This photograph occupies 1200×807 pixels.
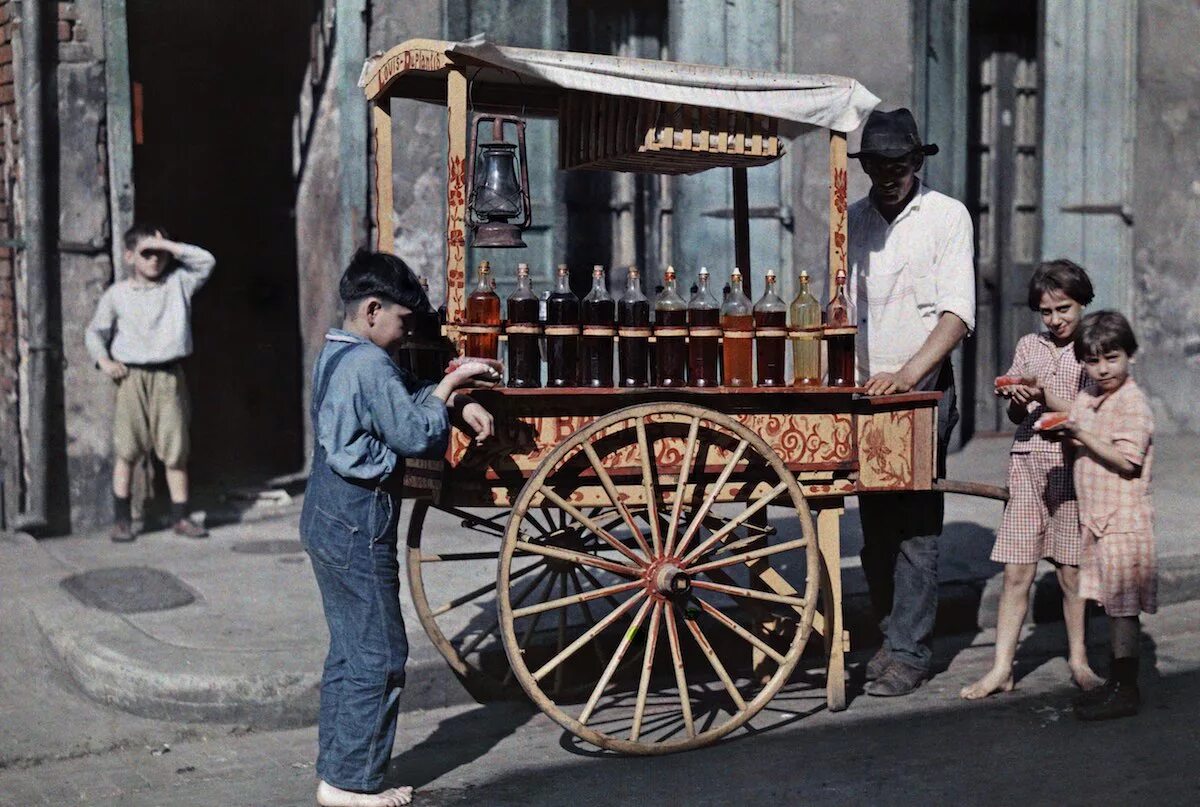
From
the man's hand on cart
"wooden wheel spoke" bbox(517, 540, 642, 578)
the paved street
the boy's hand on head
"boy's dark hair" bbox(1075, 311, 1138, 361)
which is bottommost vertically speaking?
the paved street

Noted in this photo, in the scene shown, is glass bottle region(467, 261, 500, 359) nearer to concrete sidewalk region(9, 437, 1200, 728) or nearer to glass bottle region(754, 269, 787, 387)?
glass bottle region(754, 269, 787, 387)

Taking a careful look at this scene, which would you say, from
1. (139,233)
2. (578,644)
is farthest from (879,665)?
(139,233)

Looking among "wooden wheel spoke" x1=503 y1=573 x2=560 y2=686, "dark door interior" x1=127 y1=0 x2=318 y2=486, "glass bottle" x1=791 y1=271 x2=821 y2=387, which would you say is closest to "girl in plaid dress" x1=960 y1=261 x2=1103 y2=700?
"glass bottle" x1=791 y1=271 x2=821 y2=387

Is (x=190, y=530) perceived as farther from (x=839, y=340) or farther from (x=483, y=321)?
(x=839, y=340)

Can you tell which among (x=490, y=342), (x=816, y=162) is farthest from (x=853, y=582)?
(x=816, y=162)

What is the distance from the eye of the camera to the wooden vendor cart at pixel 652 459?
14.4ft

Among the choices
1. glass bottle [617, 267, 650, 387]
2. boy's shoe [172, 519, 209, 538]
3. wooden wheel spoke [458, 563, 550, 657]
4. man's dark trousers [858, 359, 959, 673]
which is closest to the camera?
glass bottle [617, 267, 650, 387]

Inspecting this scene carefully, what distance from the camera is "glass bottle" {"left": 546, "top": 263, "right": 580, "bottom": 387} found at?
4582 millimetres

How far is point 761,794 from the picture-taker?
413 cm

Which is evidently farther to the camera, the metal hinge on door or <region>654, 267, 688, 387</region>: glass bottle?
the metal hinge on door

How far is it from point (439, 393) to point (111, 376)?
4251 mm

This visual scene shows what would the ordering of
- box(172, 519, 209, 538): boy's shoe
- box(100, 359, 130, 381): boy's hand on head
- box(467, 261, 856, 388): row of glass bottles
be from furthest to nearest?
box(172, 519, 209, 538): boy's shoe
box(100, 359, 130, 381): boy's hand on head
box(467, 261, 856, 388): row of glass bottles

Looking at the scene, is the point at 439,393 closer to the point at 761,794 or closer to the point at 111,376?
the point at 761,794

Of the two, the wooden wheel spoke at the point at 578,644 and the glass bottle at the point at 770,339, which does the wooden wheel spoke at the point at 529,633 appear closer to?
the wooden wheel spoke at the point at 578,644
